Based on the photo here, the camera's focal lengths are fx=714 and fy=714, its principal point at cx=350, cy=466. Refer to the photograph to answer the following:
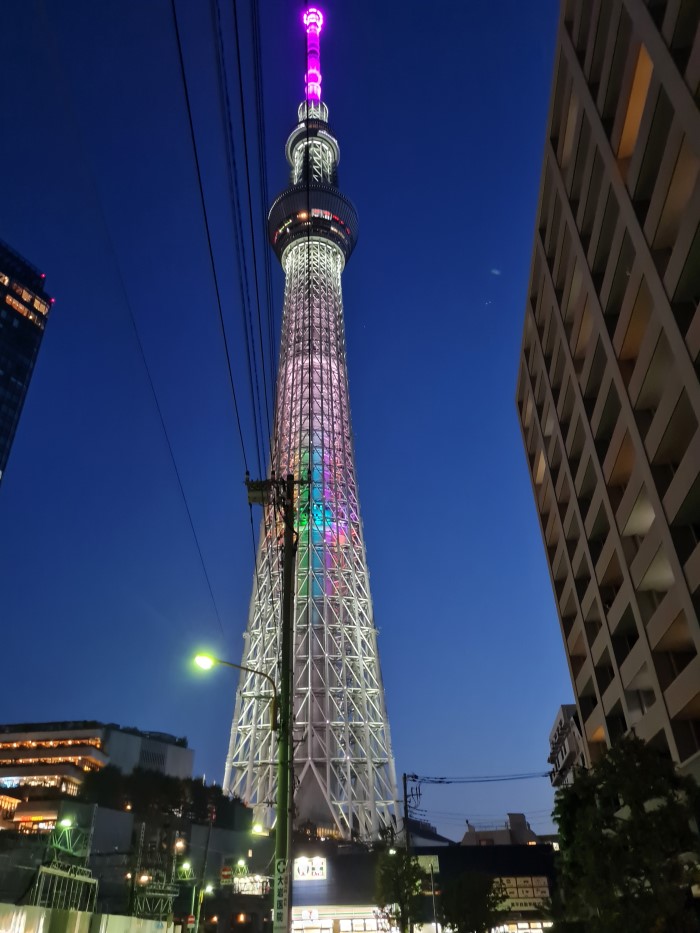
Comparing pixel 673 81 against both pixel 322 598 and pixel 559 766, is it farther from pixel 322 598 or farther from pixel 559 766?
pixel 559 766

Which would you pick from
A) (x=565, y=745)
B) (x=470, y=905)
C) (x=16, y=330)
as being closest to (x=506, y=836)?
Result: (x=565, y=745)

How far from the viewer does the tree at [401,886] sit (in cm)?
4353

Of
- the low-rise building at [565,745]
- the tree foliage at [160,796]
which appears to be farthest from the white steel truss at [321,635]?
the low-rise building at [565,745]

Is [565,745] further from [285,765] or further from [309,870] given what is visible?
[285,765]

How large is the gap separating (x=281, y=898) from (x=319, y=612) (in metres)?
58.7

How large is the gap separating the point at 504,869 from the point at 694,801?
4068cm

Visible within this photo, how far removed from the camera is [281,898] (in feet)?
43.8

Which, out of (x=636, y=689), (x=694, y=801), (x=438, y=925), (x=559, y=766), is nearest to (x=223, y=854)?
(x=438, y=925)

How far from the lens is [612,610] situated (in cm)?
2970

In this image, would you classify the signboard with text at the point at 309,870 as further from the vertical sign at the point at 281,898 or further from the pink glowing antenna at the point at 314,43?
the pink glowing antenna at the point at 314,43

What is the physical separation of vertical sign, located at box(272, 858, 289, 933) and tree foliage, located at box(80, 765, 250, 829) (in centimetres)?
6257

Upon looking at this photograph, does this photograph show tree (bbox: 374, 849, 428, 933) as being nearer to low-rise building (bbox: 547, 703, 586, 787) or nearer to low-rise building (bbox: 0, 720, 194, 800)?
low-rise building (bbox: 547, 703, 586, 787)

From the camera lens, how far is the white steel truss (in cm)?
6444

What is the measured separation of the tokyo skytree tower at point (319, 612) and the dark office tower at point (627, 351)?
2304cm
